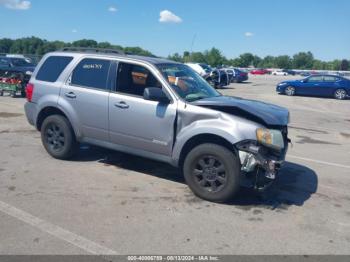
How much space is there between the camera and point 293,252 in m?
3.89

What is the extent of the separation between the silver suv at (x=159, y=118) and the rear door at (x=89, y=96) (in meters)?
0.02

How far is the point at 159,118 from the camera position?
18.0ft

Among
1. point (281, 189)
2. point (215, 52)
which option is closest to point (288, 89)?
point (281, 189)

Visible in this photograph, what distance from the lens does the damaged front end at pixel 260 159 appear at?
4.87 m

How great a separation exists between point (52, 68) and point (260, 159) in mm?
3999

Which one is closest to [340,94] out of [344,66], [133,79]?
[133,79]

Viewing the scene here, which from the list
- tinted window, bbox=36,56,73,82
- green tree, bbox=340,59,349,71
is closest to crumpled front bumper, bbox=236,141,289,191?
tinted window, bbox=36,56,73,82

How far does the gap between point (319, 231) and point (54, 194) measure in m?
3.31

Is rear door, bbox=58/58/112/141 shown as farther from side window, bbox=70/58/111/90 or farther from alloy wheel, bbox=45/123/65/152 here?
alloy wheel, bbox=45/123/65/152

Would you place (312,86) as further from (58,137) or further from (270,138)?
(270,138)

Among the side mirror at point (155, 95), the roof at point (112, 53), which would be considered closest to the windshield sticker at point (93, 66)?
the roof at point (112, 53)

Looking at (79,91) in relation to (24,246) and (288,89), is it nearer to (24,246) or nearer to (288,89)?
(24,246)

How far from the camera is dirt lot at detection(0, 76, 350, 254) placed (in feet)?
12.9

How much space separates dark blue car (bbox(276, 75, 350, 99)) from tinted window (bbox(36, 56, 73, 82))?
20286 millimetres
